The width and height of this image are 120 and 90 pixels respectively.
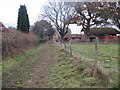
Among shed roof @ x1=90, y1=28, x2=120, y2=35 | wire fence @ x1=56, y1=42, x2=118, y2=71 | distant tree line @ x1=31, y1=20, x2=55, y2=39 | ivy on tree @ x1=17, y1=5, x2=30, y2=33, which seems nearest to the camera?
wire fence @ x1=56, y1=42, x2=118, y2=71

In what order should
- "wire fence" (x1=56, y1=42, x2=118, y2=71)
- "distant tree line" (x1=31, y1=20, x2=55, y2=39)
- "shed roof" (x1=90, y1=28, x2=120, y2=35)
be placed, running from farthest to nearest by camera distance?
1. "distant tree line" (x1=31, y1=20, x2=55, y2=39)
2. "shed roof" (x1=90, y1=28, x2=120, y2=35)
3. "wire fence" (x1=56, y1=42, x2=118, y2=71)

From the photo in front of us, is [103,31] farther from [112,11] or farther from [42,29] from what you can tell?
[42,29]

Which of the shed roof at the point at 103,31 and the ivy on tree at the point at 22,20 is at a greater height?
the ivy on tree at the point at 22,20

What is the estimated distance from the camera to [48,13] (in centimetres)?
5209

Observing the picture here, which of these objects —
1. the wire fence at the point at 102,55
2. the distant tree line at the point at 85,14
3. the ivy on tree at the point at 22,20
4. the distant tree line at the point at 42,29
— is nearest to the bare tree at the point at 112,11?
the distant tree line at the point at 85,14

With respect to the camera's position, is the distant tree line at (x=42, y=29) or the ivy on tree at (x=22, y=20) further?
the distant tree line at (x=42, y=29)

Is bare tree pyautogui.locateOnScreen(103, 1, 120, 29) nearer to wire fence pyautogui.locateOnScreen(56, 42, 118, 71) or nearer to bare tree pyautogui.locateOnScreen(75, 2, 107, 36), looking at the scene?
bare tree pyautogui.locateOnScreen(75, 2, 107, 36)

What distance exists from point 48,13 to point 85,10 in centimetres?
1145

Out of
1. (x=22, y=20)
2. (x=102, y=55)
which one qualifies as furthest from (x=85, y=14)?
(x=102, y=55)

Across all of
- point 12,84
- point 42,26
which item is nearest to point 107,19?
point 42,26

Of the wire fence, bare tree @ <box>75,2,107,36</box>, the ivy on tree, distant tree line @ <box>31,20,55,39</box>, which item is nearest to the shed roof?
bare tree @ <box>75,2,107,36</box>

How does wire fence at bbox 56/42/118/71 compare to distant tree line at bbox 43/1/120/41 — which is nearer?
wire fence at bbox 56/42/118/71

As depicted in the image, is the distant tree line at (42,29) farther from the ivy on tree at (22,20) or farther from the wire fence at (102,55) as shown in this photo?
the wire fence at (102,55)

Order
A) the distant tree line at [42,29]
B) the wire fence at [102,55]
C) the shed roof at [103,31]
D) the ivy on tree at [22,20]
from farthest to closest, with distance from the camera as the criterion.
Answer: the distant tree line at [42,29], the shed roof at [103,31], the ivy on tree at [22,20], the wire fence at [102,55]
